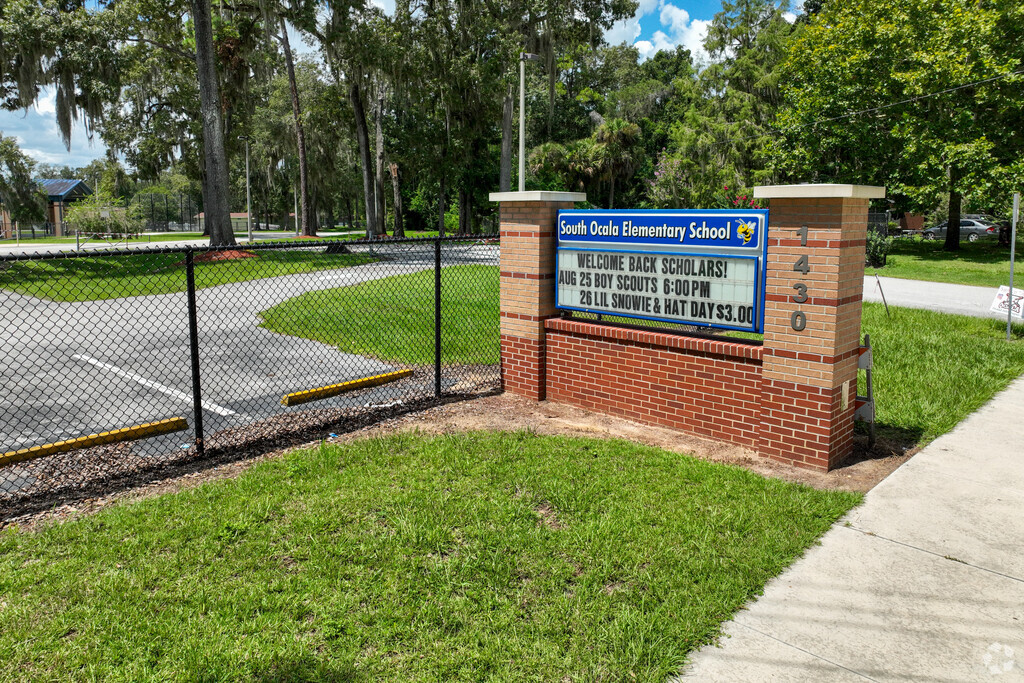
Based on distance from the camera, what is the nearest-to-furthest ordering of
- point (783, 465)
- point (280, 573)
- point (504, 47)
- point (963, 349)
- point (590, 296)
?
1. point (280, 573)
2. point (783, 465)
3. point (590, 296)
4. point (963, 349)
5. point (504, 47)

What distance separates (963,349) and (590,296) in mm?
6474

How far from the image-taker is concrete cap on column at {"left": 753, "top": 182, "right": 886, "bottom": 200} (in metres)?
5.30

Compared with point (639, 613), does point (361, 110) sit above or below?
above

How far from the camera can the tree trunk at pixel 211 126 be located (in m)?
21.9

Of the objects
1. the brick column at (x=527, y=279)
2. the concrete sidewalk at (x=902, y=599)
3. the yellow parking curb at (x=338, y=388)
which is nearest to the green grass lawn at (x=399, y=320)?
the yellow parking curb at (x=338, y=388)

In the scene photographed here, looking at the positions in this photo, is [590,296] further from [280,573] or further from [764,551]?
[280,573]

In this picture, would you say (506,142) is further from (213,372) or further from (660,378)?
(660,378)

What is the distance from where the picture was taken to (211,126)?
22.5m

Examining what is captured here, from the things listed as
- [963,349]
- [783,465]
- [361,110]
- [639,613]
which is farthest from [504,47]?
[639,613]

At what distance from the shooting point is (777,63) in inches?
1633

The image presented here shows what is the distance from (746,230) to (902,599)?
10.2 feet

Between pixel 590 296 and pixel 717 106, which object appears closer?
pixel 590 296

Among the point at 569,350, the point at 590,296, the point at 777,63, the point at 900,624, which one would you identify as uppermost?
the point at 777,63

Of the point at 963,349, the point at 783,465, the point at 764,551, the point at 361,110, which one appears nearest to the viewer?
the point at 764,551
